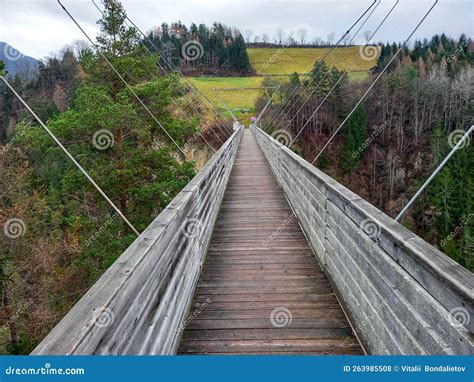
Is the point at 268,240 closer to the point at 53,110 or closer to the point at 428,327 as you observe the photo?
the point at 428,327

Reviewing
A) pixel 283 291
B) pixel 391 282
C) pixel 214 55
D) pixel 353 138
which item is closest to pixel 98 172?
pixel 283 291

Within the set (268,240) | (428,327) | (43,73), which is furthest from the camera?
(43,73)

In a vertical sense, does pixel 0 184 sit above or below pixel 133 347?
below

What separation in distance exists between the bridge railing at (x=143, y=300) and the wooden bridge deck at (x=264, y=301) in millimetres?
286

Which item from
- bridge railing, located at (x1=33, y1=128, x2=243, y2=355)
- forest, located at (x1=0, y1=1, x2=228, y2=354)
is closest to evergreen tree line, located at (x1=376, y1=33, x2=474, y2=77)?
forest, located at (x1=0, y1=1, x2=228, y2=354)

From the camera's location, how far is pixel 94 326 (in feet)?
4.76

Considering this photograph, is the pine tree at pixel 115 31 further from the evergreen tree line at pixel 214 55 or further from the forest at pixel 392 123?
the evergreen tree line at pixel 214 55

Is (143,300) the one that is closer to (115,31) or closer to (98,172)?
(98,172)

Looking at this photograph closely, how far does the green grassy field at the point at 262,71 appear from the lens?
80.5 m

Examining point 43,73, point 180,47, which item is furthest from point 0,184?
point 180,47

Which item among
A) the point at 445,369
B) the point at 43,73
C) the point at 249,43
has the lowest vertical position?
the point at 445,369

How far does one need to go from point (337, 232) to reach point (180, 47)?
10975cm

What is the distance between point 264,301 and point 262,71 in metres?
115

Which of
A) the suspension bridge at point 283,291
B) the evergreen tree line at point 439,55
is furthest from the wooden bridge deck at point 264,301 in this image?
the evergreen tree line at point 439,55
